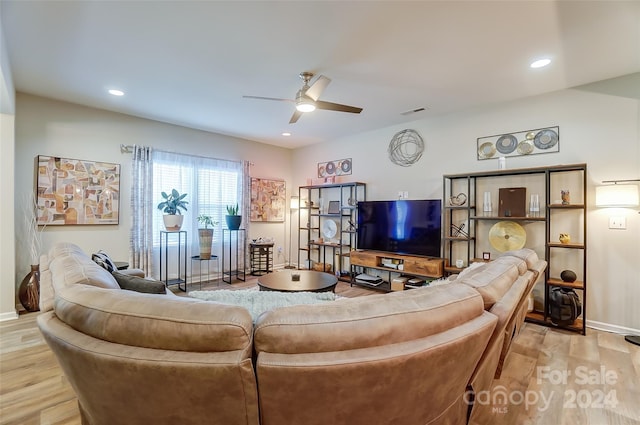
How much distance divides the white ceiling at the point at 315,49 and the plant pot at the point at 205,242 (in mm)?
1940

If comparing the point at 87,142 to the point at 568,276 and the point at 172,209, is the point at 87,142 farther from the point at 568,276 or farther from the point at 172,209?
the point at 568,276

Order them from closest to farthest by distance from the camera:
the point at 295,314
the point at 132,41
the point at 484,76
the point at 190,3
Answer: the point at 295,314
the point at 190,3
the point at 132,41
the point at 484,76

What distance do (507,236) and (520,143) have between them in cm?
118

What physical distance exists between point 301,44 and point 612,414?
3415mm

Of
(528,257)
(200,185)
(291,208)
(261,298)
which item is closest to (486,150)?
(528,257)

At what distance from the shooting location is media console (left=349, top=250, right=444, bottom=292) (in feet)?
Answer: 12.8

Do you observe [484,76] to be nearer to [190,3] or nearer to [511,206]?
[511,206]

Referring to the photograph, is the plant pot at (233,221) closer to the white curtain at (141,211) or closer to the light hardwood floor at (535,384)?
the white curtain at (141,211)

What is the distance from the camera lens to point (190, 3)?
1.95 meters

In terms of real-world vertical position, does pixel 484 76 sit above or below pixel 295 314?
above

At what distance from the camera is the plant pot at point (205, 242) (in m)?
4.66

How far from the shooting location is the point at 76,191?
12.6 feet

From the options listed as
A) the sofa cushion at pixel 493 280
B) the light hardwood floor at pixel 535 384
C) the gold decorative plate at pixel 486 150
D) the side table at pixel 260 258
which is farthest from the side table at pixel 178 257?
the gold decorative plate at pixel 486 150

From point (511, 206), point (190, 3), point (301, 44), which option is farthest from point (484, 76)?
point (190, 3)
